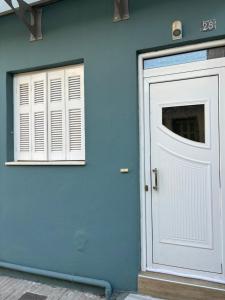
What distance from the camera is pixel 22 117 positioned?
4316 mm

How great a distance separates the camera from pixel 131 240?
11.2ft

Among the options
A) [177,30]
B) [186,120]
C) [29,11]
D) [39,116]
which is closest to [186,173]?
[186,120]

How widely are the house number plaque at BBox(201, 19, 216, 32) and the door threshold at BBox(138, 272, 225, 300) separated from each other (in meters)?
2.46

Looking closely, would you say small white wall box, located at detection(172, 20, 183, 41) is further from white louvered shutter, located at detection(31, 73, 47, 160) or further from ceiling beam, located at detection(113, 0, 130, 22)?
white louvered shutter, located at detection(31, 73, 47, 160)

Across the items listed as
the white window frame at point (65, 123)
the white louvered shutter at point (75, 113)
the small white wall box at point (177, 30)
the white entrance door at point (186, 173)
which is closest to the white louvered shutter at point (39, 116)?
the white window frame at point (65, 123)

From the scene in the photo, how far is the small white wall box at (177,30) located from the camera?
319 centimetres

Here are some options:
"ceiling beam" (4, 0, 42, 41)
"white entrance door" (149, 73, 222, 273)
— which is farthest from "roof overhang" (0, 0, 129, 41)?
"white entrance door" (149, 73, 222, 273)

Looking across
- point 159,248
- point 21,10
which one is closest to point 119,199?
point 159,248

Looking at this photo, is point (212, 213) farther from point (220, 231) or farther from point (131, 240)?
point (131, 240)

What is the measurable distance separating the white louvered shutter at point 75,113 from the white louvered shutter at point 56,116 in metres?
0.07

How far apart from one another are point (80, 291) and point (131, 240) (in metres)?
0.89

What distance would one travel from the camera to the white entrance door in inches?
123

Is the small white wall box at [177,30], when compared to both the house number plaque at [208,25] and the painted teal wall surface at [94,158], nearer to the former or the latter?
the painted teal wall surface at [94,158]

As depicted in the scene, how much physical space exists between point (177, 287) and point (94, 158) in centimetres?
160
